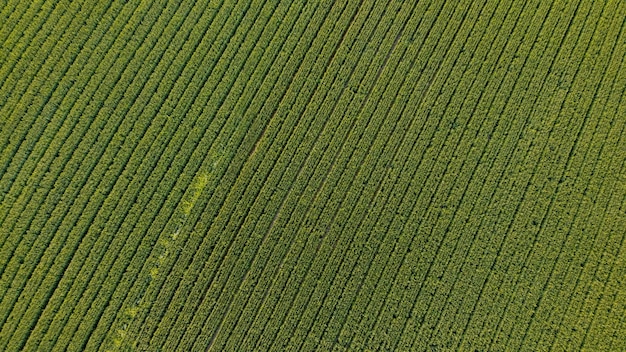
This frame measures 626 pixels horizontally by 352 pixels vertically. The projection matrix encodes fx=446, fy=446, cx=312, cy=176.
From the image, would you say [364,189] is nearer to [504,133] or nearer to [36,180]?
[504,133]

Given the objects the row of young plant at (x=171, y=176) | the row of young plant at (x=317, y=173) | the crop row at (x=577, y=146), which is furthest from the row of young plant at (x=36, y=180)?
the crop row at (x=577, y=146)

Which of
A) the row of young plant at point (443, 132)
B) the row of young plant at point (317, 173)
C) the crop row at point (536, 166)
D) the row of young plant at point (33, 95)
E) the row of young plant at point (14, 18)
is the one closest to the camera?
the row of young plant at point (443, 132)

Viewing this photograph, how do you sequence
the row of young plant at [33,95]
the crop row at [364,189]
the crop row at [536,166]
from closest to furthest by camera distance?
the crop row at [364,189] < the crop row at [536,166] < the row of young plant at [33,95]

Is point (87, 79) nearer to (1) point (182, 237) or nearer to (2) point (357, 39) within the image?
(1) point (182, 237)

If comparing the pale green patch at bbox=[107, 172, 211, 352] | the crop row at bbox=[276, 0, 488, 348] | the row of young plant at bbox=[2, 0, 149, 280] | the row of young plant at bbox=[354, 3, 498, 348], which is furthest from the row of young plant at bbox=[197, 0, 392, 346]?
the row of young plant at bbox=[2, 0, 149, 280]

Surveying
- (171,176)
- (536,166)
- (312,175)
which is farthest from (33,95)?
(536,166)

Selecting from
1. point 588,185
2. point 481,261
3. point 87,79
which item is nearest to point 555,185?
point 588,185

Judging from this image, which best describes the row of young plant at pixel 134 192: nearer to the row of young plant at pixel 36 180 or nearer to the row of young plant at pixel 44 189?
the row of young plant at pixel 44 189
